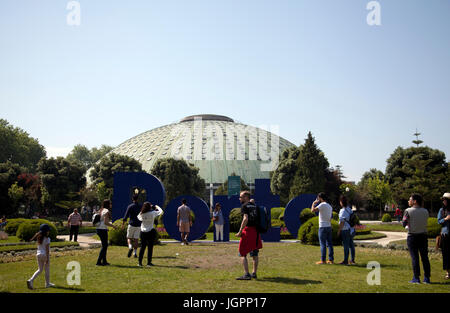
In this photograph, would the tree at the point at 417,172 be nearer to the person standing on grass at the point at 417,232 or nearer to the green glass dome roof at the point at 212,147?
the green glass dome roof at the point at 212,147

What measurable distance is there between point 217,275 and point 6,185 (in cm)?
4654

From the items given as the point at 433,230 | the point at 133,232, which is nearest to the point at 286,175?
the point at 433,230

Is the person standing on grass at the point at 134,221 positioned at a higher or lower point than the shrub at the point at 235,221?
higher

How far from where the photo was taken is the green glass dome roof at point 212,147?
238 feet

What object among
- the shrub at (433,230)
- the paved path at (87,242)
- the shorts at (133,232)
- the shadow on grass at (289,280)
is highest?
the shorts at (133,232)

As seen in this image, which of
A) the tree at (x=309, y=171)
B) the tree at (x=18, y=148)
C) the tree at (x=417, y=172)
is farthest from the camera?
the tree at (x=18, y=148)

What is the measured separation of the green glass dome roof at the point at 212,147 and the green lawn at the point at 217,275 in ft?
185

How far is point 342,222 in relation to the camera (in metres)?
10.4

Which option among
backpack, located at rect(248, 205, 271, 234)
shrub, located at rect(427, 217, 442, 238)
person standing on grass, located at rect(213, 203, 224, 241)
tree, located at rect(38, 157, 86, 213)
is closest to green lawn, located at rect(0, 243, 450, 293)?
backpack, located at rect(248, 205, 271, 234)

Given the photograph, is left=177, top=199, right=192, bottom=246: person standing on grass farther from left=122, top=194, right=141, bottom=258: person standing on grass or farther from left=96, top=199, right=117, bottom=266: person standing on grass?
left=96, top=199, right=117, bottom=266: person standing on grass

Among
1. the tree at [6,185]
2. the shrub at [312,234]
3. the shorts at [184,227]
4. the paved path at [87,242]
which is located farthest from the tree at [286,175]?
the shorts at [184,227]

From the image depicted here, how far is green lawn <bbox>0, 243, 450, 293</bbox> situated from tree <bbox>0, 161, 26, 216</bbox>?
125 ft
